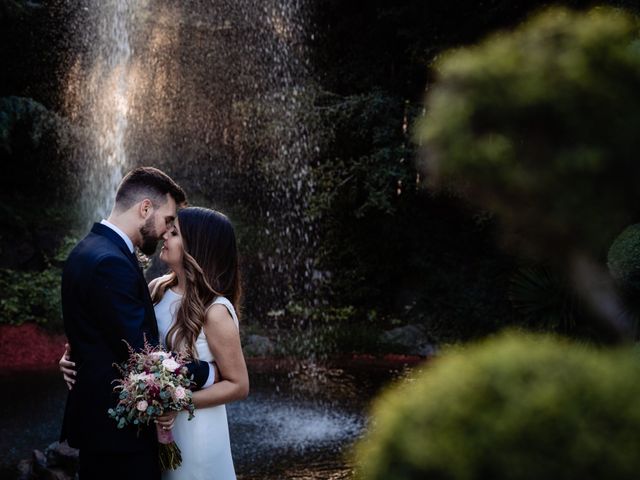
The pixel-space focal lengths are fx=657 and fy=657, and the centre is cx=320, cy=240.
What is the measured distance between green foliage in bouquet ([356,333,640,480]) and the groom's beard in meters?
2.61

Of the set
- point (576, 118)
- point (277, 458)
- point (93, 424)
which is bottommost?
point (277, 458)

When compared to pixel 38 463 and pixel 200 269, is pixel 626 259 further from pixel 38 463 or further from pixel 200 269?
pixel 38 463

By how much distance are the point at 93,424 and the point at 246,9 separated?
1220 centimetres

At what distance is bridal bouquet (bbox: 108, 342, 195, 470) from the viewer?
2662mm

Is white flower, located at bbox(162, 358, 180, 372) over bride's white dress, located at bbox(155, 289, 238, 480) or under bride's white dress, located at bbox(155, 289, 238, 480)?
over

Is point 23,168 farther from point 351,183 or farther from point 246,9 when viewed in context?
point 351,183

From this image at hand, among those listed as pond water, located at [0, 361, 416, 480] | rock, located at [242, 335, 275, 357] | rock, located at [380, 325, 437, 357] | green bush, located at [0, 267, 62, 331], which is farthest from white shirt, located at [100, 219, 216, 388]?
green bush, located at [0, 267, 62, 331]

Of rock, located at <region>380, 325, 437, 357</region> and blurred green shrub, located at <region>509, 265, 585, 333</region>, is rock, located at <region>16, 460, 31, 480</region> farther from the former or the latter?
rock, located at <region>380, 325, 437, 357</region>

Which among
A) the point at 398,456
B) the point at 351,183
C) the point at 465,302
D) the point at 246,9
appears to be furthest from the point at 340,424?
the point at 246,9

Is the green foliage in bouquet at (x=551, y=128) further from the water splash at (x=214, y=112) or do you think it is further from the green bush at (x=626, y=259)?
the water splash at (x=214, y=112)

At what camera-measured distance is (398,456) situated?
2.25ft

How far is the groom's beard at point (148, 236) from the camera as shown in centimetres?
313

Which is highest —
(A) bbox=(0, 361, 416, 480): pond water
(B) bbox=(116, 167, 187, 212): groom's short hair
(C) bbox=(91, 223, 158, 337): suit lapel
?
(B) bbox=(116, 167, 187, 212): groom's short hair

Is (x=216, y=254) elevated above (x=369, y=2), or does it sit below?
below
